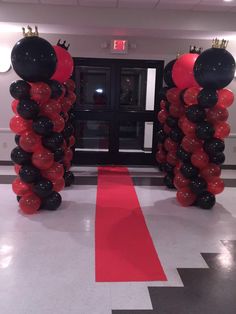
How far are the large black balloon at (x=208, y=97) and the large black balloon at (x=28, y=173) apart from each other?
6.85 ft

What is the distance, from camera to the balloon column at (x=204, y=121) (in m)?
3.68

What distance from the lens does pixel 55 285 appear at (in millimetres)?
2445

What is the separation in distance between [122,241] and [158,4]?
12.0 feet

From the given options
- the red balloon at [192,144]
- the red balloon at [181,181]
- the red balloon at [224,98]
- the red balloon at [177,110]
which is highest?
the red balloon at [224,98]

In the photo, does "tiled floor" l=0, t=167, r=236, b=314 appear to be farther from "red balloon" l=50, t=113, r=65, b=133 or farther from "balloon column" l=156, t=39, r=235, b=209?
"red balloon" l=50, t=113, r=65, b=133

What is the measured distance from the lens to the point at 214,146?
12.6 feet

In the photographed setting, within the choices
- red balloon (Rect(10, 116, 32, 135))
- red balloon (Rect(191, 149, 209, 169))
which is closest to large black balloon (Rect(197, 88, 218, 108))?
red balloon (Rect(191, 149, 209, 169))

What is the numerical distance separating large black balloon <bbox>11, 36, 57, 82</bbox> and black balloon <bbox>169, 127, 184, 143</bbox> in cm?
219

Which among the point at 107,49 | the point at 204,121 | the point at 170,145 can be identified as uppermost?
the point at 107,49

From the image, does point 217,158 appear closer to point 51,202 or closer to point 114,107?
point 51,202

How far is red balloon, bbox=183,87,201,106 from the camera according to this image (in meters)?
3.99

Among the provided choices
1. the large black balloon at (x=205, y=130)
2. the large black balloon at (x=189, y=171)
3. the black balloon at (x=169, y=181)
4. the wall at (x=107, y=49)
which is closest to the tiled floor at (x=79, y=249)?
the black balloon at (x=169, y=181)

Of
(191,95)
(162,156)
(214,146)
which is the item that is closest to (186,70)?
(191,95)

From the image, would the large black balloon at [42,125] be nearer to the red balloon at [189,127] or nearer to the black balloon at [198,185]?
the red balloon at [189,127]
